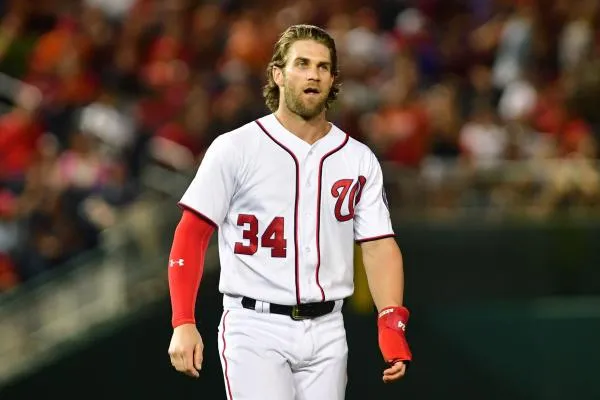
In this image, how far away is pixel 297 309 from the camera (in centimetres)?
388

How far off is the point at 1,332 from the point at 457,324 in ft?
9.36

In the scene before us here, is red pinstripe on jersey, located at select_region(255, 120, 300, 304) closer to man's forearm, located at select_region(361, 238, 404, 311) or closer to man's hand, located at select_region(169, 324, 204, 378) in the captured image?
man's forearm, located at select_region(361, 238, 404, 311)

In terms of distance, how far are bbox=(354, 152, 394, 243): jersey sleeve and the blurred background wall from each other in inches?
123

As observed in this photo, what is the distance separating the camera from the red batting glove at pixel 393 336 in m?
3.89

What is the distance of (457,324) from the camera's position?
738 cm

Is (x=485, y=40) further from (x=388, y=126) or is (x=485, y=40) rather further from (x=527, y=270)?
(x=527, y=270)

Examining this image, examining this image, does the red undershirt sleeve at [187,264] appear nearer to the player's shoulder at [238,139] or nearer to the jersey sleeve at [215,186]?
the jersey sleeve at [215,186]

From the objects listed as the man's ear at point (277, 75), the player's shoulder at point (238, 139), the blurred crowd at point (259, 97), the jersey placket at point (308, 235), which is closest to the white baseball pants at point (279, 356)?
the jersey placket at point (308, 235)

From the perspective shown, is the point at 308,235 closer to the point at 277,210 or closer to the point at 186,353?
the point at 277,210

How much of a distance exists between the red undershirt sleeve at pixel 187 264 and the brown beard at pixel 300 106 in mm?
492

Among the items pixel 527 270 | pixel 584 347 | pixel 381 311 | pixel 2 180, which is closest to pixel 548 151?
pixel 527 270

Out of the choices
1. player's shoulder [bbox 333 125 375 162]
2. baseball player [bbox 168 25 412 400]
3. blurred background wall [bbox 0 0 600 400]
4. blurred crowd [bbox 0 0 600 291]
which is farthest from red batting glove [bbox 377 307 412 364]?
blurred crowd [bbox 0 0 600 291]

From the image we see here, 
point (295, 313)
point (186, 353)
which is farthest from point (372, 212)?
point (186, 353)

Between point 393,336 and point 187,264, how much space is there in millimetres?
739
